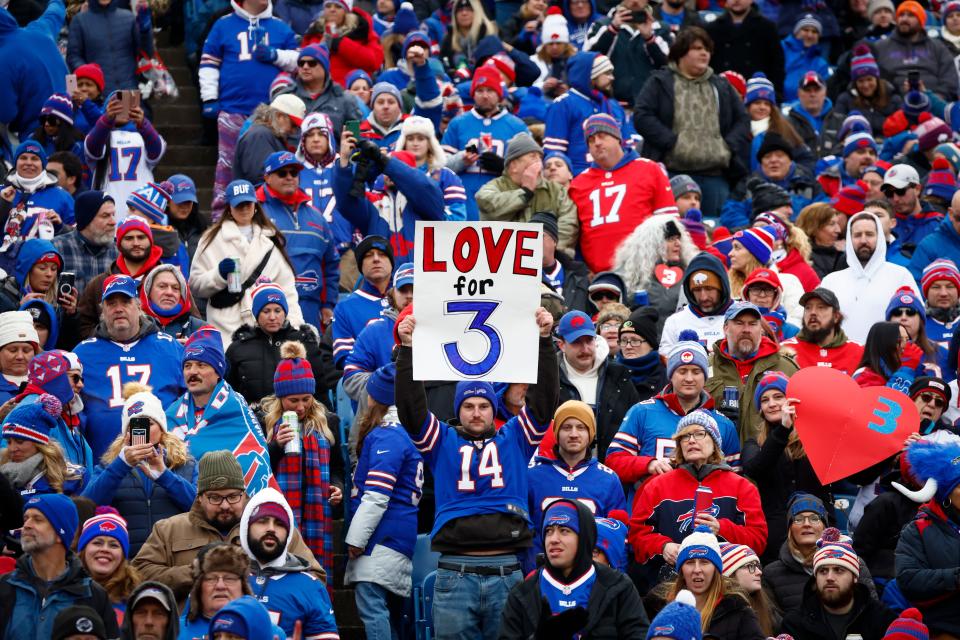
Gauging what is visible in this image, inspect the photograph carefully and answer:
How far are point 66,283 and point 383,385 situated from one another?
2635 mm

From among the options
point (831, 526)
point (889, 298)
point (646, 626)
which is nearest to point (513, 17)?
point (889, 298)

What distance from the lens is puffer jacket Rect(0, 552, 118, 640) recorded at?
9859mm

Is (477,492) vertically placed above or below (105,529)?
above

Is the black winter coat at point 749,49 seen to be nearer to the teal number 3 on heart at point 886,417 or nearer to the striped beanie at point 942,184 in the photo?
the striped beanie at point 942,184

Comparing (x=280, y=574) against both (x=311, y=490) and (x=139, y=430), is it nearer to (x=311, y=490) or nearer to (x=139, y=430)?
(x=139, y=430)

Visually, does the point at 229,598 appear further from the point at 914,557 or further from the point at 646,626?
the point at 914,557

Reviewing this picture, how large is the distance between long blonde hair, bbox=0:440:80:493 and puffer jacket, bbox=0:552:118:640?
3.40 ft

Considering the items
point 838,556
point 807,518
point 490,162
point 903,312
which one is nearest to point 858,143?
point 490,162

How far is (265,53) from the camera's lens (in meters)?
17.8

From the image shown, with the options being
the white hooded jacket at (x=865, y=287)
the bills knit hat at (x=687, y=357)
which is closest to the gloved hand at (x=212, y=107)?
the white hooded jacket at (x=865, y=287)

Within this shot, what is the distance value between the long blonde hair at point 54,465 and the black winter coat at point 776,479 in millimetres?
3860

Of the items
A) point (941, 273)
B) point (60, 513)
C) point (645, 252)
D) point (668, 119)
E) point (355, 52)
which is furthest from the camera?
point (355, 52)

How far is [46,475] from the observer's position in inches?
432

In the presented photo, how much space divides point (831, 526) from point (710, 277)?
2.28 meters
